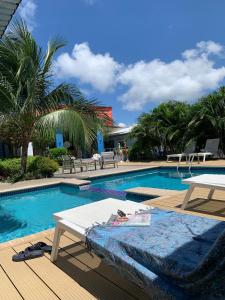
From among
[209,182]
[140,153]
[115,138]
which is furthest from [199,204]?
[115,138]

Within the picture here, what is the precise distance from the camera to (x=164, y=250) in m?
2.10

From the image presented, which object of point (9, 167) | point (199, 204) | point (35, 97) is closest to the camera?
point (199, 204)

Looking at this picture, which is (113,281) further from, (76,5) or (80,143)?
(76,5)

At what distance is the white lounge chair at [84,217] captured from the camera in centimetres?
289

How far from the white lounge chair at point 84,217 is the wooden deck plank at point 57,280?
15 cm

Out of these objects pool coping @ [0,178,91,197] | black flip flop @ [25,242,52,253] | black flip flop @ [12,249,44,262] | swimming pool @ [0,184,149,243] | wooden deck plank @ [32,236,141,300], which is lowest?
swimming pool @ [0,184,149,243]

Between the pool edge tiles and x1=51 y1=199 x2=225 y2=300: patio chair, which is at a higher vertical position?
x1=51 y1=199 x2=225 y2=300: patio chair

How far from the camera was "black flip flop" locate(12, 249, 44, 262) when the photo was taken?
10.9 feet

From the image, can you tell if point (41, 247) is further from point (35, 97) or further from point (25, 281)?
point (35, 97)

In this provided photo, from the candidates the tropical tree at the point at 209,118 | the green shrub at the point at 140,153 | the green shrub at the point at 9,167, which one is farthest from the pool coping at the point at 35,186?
the green shrub at the point at 140,153

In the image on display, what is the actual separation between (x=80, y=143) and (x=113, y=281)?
900 centimetres

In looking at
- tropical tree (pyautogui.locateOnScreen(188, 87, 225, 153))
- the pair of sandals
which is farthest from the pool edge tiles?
tropical tree (pyautogui.locateOnScreen(188, 87, 225, 153))

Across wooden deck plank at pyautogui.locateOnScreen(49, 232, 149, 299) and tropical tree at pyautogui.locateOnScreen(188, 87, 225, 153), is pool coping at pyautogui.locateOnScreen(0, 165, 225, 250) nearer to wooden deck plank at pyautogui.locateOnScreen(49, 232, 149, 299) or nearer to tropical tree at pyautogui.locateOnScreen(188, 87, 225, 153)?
wooden deck plank at pyautogui.locateOnScreen(49, 232, 149, 299)

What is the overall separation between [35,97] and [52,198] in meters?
4.57
